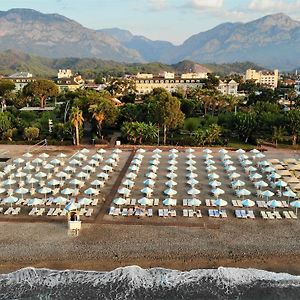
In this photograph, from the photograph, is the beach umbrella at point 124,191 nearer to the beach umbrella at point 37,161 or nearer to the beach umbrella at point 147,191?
the beach umbrella at point 147,191

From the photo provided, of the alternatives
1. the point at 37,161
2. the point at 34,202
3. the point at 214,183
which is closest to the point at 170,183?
the point at 214,183

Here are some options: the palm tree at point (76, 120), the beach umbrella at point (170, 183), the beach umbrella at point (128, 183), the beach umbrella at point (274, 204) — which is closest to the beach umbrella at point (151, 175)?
the beach umbrella at point (170, 183)

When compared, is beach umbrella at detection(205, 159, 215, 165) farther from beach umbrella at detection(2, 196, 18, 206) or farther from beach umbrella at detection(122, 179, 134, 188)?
beach umbrella at detection(2, 196, 18, 206)

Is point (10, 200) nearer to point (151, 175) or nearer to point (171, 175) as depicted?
point (151, 175)

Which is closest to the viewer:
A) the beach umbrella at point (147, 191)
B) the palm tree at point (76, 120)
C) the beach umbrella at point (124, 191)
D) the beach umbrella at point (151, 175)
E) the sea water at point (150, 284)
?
the sea water at point (150, 284)

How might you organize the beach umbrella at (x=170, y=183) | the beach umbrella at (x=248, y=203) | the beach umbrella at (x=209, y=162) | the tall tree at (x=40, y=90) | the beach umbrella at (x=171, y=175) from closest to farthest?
the beach umbrella at (x=248, y=203) < the beach umbrella at (x=170, y=183) < the beach umbrella at (x=171, y=175) < the beach umbrella at (x=209, y=162) < the tall tree at (x=40, y=90)
